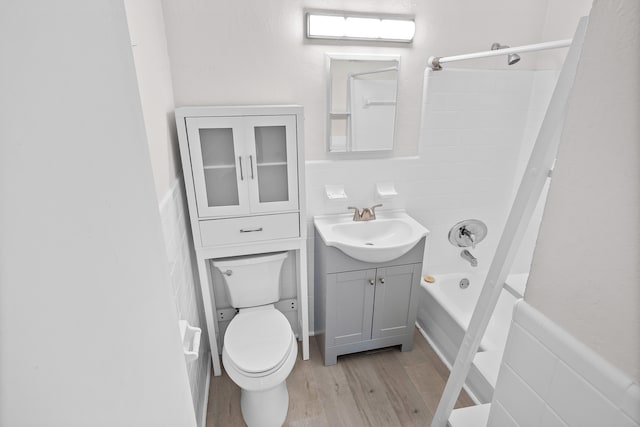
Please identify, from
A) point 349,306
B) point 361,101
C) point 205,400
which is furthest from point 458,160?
point 205,400

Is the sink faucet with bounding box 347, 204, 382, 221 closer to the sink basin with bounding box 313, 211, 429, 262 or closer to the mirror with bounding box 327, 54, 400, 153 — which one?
the sink basin with bounding box 313, 211, 429, 262

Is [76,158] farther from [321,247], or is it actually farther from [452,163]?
[452,163]

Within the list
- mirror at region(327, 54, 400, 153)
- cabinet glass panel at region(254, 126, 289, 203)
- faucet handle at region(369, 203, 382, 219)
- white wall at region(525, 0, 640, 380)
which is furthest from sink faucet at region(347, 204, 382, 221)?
white wall at region(525, 0, 640, 380)

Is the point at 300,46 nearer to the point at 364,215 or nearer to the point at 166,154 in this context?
the point at 166,154

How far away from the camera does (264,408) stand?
1.65 m

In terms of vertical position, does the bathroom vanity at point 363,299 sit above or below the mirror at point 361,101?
below

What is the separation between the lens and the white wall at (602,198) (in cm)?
55

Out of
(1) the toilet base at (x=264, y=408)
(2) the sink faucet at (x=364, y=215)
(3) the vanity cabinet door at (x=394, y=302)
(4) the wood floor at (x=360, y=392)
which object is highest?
(2) the sink faucet at (x=364, y=215)

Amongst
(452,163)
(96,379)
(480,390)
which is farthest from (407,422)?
(96,379)

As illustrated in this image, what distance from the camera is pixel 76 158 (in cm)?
35

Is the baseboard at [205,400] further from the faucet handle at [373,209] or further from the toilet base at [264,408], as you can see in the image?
the faucet handle at [373,209]

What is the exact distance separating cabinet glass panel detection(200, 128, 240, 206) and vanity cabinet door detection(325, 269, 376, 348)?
709 mm

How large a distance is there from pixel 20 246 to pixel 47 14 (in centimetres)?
21

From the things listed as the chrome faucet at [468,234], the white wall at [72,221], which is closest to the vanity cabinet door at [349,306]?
the chrome faucet at [468,234]
